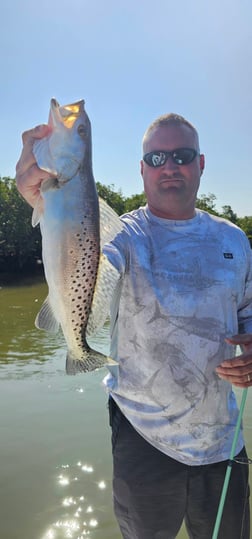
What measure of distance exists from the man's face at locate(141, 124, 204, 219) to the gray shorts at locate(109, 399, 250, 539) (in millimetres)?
1326

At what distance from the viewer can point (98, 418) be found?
7.64m

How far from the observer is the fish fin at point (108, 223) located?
2.25m

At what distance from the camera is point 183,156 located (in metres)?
2.81

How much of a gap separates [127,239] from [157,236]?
22 cm

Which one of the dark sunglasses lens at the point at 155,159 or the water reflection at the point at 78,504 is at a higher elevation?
the dark sunglasses lens at the point at 155,159

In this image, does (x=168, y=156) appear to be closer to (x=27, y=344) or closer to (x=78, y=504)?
(x=78, y=504)

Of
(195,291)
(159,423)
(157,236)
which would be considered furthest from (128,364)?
(157,236)

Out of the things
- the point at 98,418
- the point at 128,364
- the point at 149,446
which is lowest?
the point at 98,418

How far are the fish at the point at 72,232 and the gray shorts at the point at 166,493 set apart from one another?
0.75 meters

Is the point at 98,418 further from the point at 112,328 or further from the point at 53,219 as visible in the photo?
the point at 53,219

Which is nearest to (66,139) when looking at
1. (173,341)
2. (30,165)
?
(30,165)

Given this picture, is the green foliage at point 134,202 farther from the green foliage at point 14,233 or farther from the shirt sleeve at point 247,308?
the shirt sleeve at point 247,308

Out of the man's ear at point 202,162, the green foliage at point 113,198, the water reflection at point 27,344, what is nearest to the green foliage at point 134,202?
the green foliage at point 113,198

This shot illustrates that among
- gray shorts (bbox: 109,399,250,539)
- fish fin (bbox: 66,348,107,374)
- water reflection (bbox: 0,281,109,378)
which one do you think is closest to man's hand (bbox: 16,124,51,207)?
fish fin (bbox: 66,348,107,374)
